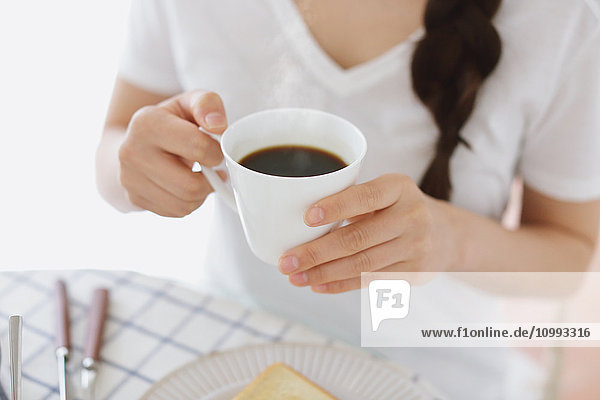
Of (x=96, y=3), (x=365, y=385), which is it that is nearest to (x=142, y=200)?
(x=365, y=385)

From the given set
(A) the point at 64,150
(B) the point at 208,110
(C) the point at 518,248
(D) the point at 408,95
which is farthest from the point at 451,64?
(A) the point at 64,150

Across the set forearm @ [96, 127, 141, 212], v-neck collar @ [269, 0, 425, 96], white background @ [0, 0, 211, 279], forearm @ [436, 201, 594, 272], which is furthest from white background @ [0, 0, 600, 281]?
forearm @ [436, 201, 594, 272]

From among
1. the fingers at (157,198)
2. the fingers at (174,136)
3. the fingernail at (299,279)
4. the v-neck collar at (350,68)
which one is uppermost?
the fingers at (174,136)

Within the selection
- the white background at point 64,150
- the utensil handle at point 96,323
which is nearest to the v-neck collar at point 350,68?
the utensil handle at point 96,323

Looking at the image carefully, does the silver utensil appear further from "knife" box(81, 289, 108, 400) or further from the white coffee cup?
the white coffee cup

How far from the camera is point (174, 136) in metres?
0.55

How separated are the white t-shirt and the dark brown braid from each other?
0.03 m

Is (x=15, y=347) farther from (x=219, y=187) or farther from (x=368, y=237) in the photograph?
(x=368, y=237)

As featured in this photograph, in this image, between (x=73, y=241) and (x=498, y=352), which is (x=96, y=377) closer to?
(x=498, y=352)

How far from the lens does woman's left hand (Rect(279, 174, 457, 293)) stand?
47 cm

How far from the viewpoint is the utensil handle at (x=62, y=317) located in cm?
66

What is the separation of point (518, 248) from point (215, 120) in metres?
0.55

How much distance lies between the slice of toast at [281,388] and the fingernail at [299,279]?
16 centimetres

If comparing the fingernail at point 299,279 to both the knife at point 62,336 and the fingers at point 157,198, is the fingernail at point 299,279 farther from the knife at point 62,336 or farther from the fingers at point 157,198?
the knife at point 62,336
